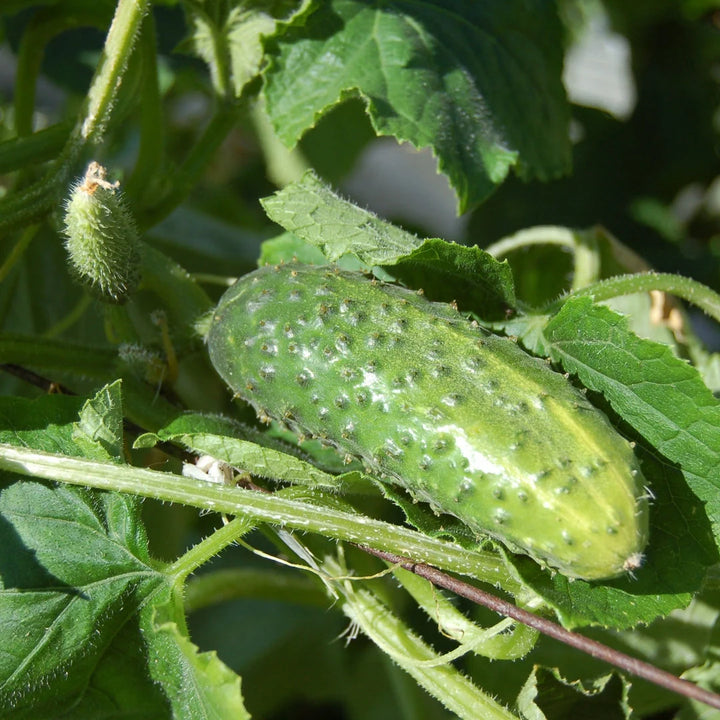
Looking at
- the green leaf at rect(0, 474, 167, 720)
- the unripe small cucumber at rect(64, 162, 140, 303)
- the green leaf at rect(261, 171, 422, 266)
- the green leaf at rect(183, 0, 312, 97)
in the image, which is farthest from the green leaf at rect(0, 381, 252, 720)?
the green leaf at rect(183, 0, 312, 97)

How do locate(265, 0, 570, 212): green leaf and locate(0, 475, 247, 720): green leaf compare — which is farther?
locate(265, 0, 570, 212): green leaf

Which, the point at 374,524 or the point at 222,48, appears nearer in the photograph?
the point at 374,524

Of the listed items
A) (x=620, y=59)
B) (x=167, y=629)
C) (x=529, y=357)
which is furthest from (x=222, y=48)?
(x=620, y=59)

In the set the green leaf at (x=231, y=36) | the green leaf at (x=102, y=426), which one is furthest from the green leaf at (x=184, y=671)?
the green leaf at (x=231, y=36)

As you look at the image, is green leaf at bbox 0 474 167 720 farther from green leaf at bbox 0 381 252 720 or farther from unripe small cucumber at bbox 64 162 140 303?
unripe small cucumber at bbox 64 162 140 303

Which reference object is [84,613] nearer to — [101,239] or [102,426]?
[102,426]

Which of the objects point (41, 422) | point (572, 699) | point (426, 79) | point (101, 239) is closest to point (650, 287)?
point (426, 79)

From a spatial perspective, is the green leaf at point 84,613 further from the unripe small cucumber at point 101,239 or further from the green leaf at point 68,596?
the unripe small cucumber at point 101,239

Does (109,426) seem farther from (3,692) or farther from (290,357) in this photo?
(3,692)

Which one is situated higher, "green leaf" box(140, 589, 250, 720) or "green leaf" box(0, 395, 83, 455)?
"green leaf" box(0, 395, 83, 455)
